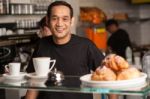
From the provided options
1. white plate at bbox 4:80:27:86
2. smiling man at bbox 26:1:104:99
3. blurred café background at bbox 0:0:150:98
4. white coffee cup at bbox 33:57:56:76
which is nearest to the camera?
A: white plate at bbox 4:80:27:86

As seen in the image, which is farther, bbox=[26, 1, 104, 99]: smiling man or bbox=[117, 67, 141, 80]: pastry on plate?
bbox=[26, 1, 104, 99]: smiling man

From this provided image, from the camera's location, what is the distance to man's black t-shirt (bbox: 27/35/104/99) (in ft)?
6.34

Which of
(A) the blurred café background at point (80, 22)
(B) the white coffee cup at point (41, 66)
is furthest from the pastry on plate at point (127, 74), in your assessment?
(A) the blurred café background at point (80, 22)

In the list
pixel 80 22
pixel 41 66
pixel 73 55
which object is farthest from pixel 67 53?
pixel 80 22

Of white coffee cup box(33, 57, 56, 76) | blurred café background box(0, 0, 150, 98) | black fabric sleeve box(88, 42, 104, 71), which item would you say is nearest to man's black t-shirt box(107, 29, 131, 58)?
blurred café background box(0, 0, 150, 98)

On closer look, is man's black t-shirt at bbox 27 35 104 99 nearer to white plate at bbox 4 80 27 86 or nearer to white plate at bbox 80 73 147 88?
white plate at bbox 4 80 27 86

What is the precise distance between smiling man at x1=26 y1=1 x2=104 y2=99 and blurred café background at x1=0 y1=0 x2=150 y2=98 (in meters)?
1.28

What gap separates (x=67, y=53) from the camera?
1.96 meters

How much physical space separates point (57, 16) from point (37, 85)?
54 cm

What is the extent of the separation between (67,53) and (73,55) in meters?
0.04

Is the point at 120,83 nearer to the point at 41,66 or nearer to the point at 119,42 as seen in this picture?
the point at 41,66

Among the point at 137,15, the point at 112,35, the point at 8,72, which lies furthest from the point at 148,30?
the point at 8,72

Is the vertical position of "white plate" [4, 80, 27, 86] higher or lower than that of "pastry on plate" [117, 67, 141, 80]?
lower

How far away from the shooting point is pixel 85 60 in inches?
78.0
